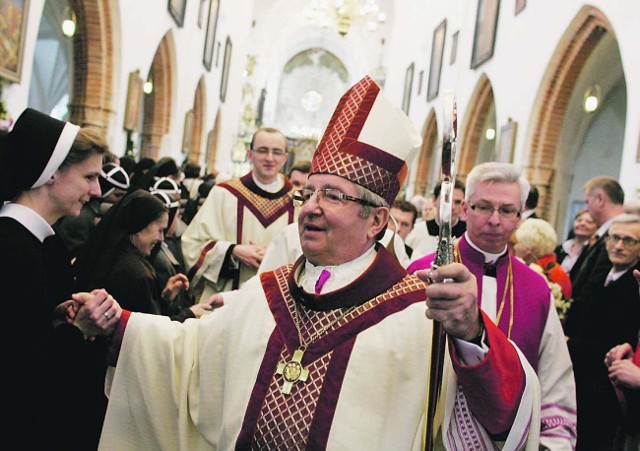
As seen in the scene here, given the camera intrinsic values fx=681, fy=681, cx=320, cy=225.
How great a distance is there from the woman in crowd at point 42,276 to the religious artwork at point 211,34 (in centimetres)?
1684

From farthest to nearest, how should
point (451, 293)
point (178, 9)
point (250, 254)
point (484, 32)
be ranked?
point (484, 32) → point (178, 9) → point (250, 254) → point (451, 293)

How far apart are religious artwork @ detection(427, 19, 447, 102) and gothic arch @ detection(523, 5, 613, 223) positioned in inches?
313

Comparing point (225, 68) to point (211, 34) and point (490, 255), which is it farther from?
point (490, 255)

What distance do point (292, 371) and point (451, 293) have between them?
75 centimetres

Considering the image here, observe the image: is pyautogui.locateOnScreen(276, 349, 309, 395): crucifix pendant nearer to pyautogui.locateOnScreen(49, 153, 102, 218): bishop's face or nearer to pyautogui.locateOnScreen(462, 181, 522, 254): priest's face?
pyautogui.locateOnScreen(49, 153, 102, 218): bishop's face

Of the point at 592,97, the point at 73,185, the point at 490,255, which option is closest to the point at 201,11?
the point at 592,97

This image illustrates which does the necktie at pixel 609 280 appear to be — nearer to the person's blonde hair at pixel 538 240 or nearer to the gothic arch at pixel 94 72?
the person's blonde hair at pixel 538 240

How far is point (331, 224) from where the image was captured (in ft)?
7.30

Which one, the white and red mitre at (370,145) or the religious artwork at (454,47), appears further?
the religious artwork at (454,47)

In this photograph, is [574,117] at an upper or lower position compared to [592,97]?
lower

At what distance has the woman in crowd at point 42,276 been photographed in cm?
214

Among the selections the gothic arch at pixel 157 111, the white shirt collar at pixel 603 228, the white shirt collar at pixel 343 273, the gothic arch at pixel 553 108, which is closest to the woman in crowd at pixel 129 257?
the white shirt collar at pixel 343 273

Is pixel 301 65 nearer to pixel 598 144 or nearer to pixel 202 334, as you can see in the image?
pixel 598 144

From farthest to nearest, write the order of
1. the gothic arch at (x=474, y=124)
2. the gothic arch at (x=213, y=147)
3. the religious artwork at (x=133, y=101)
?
the gothic arch at (x=213, y=147)
the gothic arch at (x=474, y=124)
the religious artwork at (x=133, y=101)
